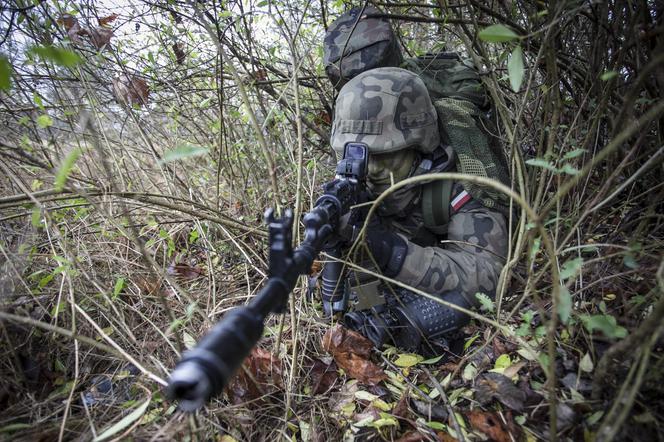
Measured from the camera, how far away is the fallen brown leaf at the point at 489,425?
120cm

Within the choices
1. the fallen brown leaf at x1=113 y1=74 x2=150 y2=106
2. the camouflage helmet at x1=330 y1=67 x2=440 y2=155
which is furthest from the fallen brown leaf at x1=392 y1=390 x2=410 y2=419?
the fallen brown leaf at x1=113 y1=74 x2=150 y2=106

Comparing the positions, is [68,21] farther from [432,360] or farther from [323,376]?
[432,360]

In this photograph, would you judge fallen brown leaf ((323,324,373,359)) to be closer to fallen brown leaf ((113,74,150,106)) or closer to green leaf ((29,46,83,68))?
green leaf ((29,46,83,68))

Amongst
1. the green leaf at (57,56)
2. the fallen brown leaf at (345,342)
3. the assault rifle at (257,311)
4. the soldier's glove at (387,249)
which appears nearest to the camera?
the assault rifle at (257,311)

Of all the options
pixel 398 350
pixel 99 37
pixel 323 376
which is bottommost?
pixel 398 350

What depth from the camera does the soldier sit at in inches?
72.6

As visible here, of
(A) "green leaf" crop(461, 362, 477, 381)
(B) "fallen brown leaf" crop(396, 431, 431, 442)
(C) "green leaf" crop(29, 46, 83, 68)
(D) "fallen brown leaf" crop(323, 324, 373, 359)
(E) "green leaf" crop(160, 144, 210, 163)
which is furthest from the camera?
(D) "fallen brown leaf" crop(323, 324, 373, 359)

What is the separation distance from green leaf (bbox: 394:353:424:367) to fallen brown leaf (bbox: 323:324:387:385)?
111 millimetres

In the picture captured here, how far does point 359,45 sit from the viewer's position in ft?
7.36

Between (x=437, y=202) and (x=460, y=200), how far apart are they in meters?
0.15

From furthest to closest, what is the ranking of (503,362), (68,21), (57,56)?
1. (68,21)
2. (503,362)
3. (57,56)

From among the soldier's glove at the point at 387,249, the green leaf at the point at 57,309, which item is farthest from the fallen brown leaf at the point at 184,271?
the soldier's glove at the point at 387,249

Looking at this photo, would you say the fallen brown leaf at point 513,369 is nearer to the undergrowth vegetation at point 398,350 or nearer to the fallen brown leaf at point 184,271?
the undergrowth vegetation at point 398,350

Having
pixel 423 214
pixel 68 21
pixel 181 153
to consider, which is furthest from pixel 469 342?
pixel 68 21
